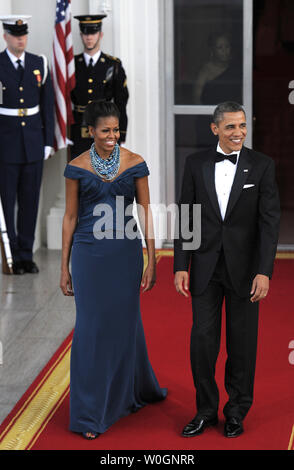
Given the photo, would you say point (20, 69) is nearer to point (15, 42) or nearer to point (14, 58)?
point (14, 58)

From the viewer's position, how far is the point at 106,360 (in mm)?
4555

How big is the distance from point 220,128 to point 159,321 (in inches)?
91.2

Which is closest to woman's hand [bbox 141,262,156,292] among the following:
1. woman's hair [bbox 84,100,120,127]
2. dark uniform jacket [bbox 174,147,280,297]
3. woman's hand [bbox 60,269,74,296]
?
dark uniform jacket [bbox 174,147,280,297]

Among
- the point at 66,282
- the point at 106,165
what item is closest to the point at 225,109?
the point at 106,165

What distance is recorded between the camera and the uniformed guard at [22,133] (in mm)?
7492

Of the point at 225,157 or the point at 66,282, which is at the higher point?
the point at 225,157

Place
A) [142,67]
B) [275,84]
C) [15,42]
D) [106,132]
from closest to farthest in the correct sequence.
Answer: [106,132], [15,42], [142,67], [275,84]

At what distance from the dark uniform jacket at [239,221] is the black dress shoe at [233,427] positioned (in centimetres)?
58

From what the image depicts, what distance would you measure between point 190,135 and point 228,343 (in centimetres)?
406

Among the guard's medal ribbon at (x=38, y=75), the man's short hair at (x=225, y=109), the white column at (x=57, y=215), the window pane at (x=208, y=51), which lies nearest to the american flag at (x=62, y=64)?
the guard's medal ribbon at (x=38, y=75)

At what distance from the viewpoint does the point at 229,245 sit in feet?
14.0

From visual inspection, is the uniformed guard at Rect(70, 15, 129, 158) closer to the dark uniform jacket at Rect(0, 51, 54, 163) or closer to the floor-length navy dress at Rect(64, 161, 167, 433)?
the dark uniform jacket at Rect(0, 51, 54, 163)
